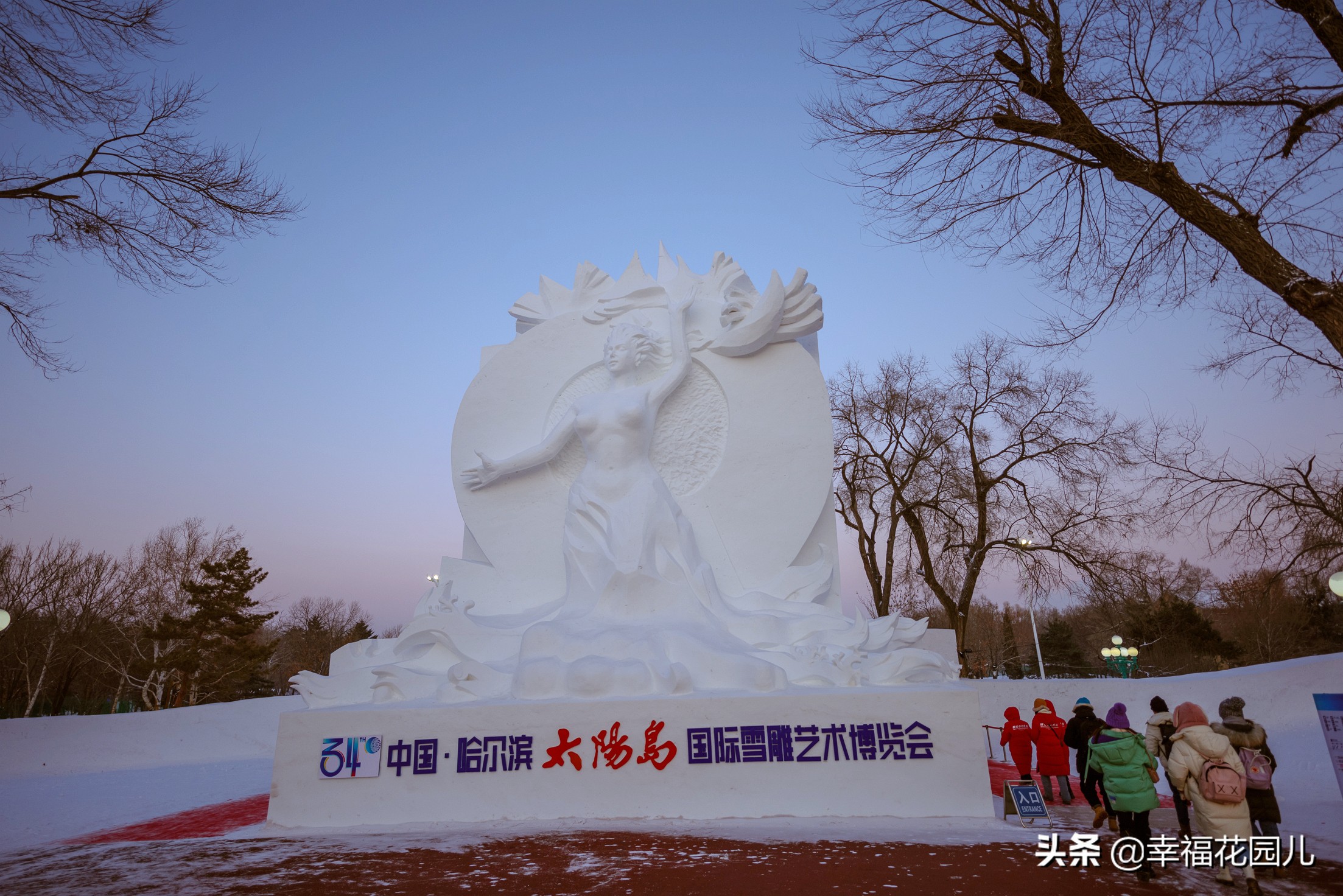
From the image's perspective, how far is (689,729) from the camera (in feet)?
16.9

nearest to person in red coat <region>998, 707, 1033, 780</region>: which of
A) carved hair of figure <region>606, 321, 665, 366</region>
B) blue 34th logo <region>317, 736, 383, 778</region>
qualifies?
carved hair of figure <region>606, 321, 665, 366</region>

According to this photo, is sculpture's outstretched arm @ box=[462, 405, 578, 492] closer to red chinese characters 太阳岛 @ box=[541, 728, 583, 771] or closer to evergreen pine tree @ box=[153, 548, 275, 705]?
red chinese characters 太阳岛 @ box=[541, 728, 583, 771]

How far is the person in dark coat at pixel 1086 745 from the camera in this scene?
17.6ft

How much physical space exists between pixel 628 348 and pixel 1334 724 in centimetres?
616

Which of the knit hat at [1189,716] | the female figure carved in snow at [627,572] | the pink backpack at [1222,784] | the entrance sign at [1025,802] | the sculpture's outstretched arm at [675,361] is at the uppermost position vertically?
the sculpture's outstretched arm at [675,361]

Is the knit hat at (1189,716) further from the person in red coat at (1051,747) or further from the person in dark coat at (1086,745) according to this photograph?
the person in red coat at (1051,747)

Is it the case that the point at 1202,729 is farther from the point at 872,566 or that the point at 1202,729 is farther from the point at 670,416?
the point at 872,566

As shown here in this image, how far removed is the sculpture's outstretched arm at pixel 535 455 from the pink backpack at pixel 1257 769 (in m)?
5.69

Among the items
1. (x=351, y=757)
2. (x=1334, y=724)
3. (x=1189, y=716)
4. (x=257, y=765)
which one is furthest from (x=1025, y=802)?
(x=257, y=765)

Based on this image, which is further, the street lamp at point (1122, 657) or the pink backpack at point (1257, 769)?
the street lamp at point (1122, 657)

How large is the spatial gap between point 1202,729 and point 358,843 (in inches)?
194

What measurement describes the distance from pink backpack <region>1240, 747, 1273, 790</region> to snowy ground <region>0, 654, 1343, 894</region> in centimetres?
43

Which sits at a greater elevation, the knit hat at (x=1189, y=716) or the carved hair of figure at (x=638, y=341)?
the carved hair of figure at (x=638, y=341)

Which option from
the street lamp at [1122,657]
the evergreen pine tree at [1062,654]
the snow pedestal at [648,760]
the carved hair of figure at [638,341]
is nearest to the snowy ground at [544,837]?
the snow pedestal at [648,760]
